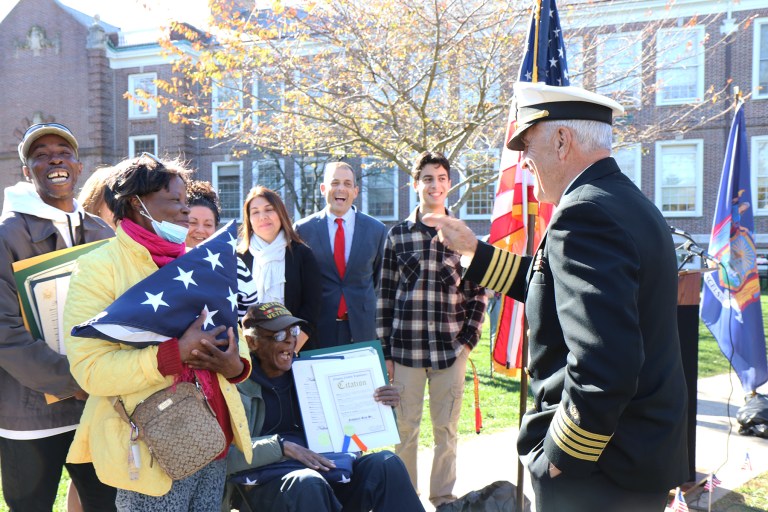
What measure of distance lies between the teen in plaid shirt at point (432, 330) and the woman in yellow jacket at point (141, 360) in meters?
2.09

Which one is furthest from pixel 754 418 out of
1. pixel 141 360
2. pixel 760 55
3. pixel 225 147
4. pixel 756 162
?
pixel 225 147

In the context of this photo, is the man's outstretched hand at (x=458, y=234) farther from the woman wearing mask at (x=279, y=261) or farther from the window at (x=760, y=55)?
the window at (x=760, y=55)

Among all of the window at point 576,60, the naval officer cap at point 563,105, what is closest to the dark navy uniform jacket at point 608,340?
the naval officer cap at point 563,105

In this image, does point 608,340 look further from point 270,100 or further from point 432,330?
point 270,100

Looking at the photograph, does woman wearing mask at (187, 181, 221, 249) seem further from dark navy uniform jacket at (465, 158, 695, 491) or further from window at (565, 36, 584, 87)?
window at (565, 36, 584, 87)

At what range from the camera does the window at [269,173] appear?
96.9 ft

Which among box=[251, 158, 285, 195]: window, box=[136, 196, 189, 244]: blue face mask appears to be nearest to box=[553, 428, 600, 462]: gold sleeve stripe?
box=[136, 196, 189, 244]: blue face mask

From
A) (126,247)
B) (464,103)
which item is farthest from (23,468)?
(464,103)

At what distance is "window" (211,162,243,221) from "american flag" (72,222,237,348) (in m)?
28.8

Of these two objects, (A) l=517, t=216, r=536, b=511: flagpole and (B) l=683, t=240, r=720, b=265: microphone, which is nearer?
(A) l=517, t=216, r=536, b=511: flagpole

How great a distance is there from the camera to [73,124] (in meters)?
31.5

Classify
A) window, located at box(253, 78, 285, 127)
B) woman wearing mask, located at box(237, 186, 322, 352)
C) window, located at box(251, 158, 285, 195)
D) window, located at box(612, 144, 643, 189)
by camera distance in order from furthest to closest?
window, located at box(251, 158, 285, 195) < window, located at box(612, 144, 643, 189) < window, located at box(253, 78, 285, 127) < woman wearing mask, located at box(237, 186, 322, 352)

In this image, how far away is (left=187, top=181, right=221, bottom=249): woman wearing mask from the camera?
449 centimetres

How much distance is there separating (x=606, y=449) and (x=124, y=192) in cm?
196
